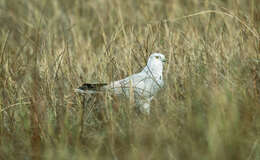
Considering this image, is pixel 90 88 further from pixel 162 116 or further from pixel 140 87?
pixel 162 116

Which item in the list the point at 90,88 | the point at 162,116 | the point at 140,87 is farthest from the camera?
the point at 140,87

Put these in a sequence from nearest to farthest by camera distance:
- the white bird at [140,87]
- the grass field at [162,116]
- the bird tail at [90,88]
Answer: the grass field at [162,116] < the white bird at [140,87] < the bird tail at [90,88]

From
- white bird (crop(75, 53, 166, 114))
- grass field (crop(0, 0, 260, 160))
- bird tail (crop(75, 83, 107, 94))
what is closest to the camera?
grass field (crop(0, 0, 260, 160))

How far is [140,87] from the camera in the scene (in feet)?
11.9

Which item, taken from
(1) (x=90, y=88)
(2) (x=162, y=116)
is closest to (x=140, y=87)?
(1) (x=90, y=88)

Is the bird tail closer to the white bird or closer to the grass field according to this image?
the white bird

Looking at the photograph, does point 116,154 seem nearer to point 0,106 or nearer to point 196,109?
point 196,109

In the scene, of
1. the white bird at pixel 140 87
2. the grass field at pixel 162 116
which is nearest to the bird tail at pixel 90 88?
the white bird at pixel 140 87

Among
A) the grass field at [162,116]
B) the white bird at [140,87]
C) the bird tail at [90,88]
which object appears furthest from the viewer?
the bird tail at [90,88]

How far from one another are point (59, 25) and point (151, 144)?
495 centimetres

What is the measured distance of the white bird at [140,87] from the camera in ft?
11.0

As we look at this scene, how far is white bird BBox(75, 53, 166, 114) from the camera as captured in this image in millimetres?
3352

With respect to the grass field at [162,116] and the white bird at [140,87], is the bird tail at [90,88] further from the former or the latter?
the grass field at [162,116]

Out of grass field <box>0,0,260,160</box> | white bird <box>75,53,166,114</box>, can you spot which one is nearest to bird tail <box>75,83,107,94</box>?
white bird <box>75,53,166,114</box>
